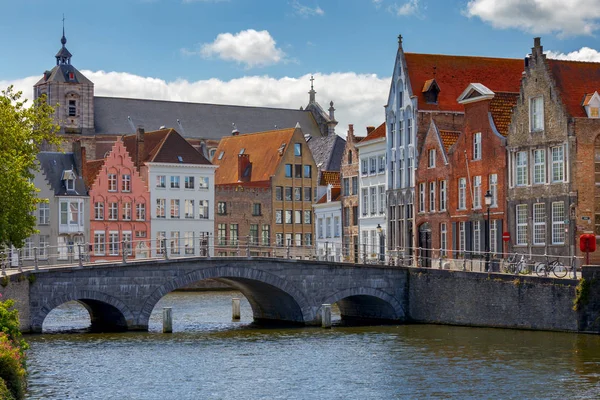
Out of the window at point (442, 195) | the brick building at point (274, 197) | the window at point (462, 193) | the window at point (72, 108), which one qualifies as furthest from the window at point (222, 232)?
the window at point (462, 193)

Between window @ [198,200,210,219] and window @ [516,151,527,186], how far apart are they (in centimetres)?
4425

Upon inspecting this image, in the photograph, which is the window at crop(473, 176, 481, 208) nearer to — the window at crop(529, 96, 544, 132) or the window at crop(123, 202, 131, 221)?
the window at crop(529, 96, 544, 132)

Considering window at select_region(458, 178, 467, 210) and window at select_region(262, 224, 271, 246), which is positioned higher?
window at select_region(458, 178, 467, 210)

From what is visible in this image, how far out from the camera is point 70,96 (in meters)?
138

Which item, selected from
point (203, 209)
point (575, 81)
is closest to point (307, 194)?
point (203, 209)

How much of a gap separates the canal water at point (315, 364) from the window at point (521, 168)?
9.62 metres

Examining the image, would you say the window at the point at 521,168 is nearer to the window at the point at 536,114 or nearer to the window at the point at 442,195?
the window at the point at 536,114

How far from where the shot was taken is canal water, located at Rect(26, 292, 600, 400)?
3806cm

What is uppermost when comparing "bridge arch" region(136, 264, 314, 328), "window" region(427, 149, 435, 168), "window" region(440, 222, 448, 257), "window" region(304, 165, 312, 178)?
"window" region(304, 165, 312, 178)

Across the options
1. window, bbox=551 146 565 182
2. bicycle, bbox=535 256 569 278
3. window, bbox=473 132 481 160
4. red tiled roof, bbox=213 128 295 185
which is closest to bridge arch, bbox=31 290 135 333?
bicycle, bbox=535 256 569 278

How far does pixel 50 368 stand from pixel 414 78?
39.4 metres

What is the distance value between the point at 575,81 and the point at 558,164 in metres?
4.27

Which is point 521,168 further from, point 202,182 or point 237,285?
point 202,182

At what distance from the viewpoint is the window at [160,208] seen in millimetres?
101312
